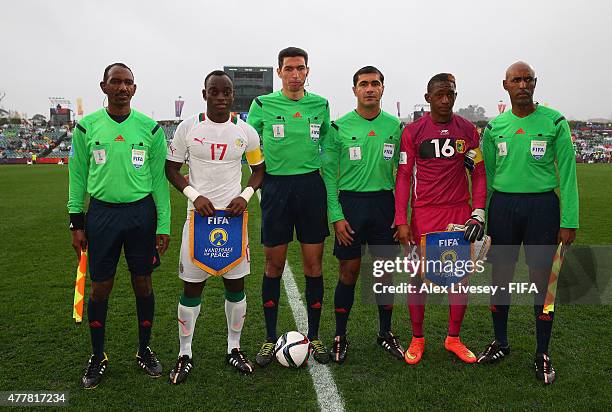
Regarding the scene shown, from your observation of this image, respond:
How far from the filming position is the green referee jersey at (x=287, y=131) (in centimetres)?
372

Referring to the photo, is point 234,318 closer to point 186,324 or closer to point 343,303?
point 186,324

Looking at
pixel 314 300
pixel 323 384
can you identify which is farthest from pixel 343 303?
pixel 323 384

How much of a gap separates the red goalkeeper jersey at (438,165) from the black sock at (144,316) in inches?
78.5

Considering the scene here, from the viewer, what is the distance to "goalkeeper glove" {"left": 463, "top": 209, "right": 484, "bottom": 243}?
11.6 feet

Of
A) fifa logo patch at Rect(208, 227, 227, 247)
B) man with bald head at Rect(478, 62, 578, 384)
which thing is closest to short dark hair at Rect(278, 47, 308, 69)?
fifa logo patch at Rect(208, 227, 227, 247)

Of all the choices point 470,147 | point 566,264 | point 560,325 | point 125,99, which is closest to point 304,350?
point 470,147

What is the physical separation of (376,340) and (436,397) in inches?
39.6

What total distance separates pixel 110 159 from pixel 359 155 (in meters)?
1.82

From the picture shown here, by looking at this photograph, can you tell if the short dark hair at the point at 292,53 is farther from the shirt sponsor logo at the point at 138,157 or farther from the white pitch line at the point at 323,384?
the white pitch line at the point at 323,384

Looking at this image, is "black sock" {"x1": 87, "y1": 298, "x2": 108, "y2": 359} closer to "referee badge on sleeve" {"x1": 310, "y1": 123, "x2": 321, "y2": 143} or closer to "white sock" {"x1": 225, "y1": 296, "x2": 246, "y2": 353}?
"white sock" {"x1": 225, "y1": 296, "x2": 246, "y2": 353}

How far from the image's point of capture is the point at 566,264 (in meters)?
6.46

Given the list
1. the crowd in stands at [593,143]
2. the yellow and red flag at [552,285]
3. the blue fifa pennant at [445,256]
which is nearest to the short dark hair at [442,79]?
the blue fifa pennant at [445,256]

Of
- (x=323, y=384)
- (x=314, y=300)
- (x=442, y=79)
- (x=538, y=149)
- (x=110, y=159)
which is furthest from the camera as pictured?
(x=314, y=300)

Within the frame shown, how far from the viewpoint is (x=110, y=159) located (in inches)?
126
